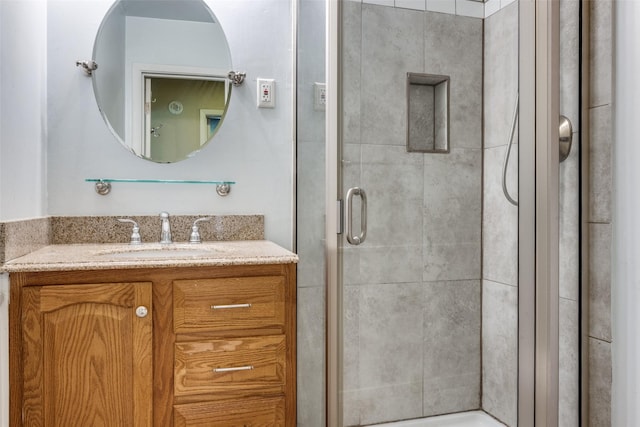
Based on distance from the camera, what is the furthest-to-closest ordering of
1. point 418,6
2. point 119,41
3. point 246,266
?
1. point 119,41
2. point 246,266
3. point 418,6

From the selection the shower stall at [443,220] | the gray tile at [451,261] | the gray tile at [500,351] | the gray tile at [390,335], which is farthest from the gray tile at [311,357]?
the gray tile at [500,351]

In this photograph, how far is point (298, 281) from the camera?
1663 millimetres

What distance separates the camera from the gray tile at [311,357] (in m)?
1.54

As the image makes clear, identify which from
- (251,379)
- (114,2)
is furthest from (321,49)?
(251,379)

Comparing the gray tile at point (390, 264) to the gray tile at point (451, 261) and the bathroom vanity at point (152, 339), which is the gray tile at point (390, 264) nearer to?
the gray tile at point (451, 261)

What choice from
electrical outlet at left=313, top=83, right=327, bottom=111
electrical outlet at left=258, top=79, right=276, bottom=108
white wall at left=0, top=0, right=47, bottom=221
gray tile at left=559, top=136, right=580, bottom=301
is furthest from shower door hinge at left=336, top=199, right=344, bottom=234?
white wall at left=0, top=0, right=47, bottom=221

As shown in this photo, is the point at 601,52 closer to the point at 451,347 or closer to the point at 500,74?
the point at 500,74

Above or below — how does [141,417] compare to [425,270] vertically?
below

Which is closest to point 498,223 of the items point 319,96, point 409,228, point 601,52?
point 409,228

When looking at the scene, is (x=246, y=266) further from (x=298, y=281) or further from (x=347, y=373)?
(x=347, y=373)

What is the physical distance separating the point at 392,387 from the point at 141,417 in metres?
0.77

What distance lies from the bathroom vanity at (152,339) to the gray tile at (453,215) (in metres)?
0.58

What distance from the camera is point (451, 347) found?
3.37 feet

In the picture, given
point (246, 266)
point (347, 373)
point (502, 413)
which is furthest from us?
point (246, 266)
